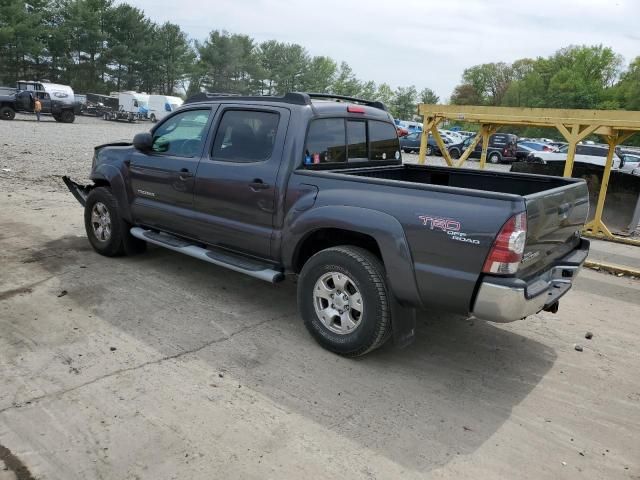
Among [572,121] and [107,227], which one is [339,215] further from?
[572,121]

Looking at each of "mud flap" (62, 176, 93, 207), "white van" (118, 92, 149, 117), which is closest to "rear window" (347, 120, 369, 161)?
"mud flap" (62, 176, 93, 207)

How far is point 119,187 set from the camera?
5590 millimetres

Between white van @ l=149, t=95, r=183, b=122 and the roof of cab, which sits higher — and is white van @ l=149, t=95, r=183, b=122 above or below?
above

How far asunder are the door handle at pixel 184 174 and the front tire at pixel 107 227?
1193mm

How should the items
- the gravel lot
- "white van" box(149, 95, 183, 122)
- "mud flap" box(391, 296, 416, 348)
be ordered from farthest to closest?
"white van" box(149, 95, 183, 122) → the gravel lot → "mud flap" box(391, 296, 416, 348)

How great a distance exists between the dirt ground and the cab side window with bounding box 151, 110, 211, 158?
1.32 meters

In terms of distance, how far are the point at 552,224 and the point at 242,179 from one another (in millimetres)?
2416

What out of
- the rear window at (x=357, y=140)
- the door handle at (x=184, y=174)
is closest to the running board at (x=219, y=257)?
the door handle at (x=184, y=174)

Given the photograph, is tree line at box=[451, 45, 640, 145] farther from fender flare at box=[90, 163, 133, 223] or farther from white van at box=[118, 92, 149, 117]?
fender flare at box=[90, 163, 133, 223]

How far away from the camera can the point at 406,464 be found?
276 centimetres

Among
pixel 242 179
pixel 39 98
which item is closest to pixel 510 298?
pixel 242 179

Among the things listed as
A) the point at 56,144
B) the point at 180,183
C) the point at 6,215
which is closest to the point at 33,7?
the point at 56,144

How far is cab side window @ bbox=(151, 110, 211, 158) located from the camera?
489cm

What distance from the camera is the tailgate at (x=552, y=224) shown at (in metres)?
3.22
